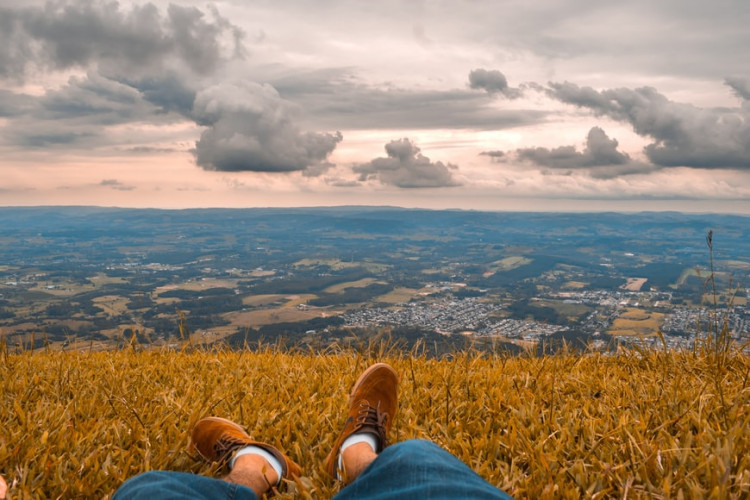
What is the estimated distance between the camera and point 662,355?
5.34 m

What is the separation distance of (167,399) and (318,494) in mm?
2113

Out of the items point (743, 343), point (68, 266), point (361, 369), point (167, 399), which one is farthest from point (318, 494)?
point (68, 266)

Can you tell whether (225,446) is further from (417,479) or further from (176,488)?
(417,479)

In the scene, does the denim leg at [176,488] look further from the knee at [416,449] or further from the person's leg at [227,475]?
the knee at [416,449]

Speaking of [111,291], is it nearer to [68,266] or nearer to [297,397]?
[68,266]

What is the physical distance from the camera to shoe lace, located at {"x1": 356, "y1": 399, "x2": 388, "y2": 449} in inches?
131

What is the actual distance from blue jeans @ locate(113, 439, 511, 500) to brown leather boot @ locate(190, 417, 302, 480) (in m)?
0.74

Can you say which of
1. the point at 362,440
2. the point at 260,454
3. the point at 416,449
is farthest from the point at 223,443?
the point at 416,449

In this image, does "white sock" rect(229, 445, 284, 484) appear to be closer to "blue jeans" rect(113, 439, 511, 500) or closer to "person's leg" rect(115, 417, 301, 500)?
"person's leg" rect(115, 417, 301, 500)

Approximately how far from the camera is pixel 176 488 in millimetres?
2191

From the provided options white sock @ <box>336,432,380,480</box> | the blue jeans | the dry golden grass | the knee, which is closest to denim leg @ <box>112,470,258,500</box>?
the blue jeans

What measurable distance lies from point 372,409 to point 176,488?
5.31 feet

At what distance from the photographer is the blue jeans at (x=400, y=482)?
2.00 meters

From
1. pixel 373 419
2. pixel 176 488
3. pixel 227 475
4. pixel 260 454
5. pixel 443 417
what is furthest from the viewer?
pixel 443 417
